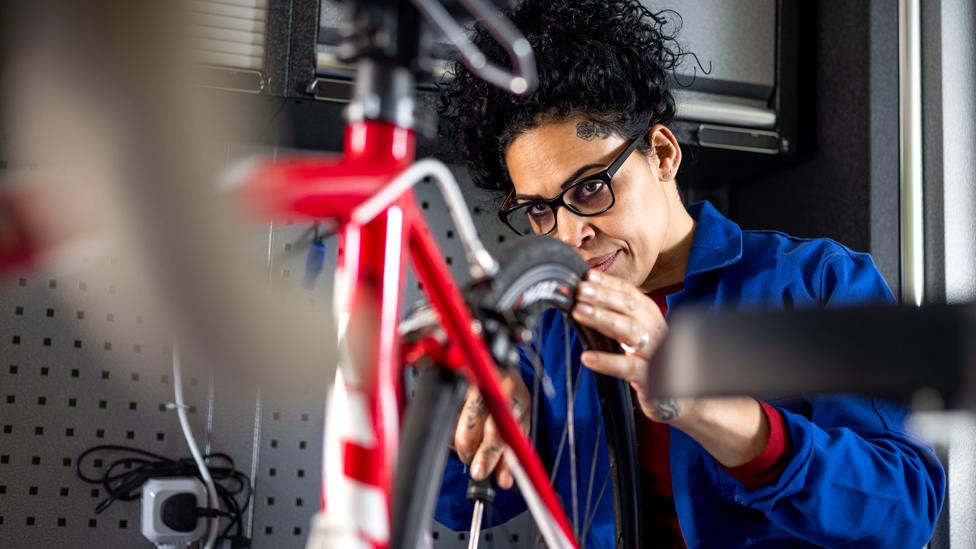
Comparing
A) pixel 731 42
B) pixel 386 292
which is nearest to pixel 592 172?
pixel 731 42

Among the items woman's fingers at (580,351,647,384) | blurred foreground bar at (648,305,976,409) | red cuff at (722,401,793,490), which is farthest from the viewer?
red cuff at (722,401,793,490)

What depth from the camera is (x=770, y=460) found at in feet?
2.38

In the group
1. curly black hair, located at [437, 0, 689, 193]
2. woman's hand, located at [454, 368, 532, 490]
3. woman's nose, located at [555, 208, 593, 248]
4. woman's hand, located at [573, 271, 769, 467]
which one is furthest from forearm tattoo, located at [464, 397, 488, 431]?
curly black hair, located at [437, 0, 689, 193]

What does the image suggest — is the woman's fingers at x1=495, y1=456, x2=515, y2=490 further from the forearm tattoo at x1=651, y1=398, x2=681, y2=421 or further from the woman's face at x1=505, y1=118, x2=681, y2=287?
the woman's face at x1=505, y1=118, x2=681, y2=287

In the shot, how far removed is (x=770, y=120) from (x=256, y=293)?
43.9 inches

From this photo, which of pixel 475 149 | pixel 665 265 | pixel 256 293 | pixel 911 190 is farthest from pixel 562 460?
pixel 256 293

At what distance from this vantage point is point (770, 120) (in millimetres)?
1337

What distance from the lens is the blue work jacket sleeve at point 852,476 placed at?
75 cm

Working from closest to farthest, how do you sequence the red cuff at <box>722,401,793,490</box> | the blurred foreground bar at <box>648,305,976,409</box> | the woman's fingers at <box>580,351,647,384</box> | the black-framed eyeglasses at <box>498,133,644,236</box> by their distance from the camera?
the blurred foreground bar at <box>648,305,976,409</box> → the woman's fingers at <box>580,351,647,384</box> → the red cuff at <box>722,401,793,490</box> → the black-framed eyeglasses at <box>498,133,644,236</box>

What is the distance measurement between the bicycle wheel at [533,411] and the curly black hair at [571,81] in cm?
33

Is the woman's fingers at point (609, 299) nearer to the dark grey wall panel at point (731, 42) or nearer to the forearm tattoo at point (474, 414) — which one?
the forearm tattoo at point (474, 414)

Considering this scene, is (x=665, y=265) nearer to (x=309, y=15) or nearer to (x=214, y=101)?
(x=309, y=15)

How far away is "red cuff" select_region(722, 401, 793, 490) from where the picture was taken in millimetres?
723

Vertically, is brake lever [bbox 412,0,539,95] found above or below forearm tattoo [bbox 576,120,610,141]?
below
